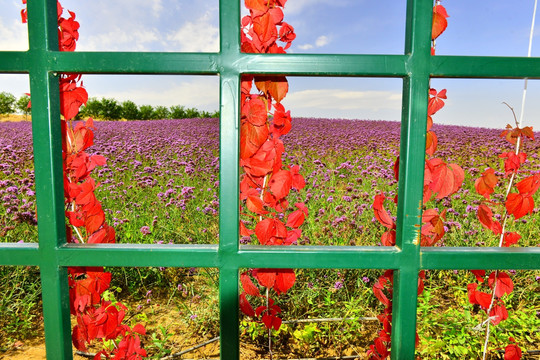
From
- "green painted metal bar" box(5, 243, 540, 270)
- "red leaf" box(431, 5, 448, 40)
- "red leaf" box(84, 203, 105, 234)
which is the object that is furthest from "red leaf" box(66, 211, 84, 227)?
"red leaf" box(431, 5, 448, 40)

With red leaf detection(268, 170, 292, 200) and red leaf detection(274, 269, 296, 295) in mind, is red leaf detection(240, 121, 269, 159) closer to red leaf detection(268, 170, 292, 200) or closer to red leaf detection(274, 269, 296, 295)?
red leaf detection(268, 170, 292, 200)

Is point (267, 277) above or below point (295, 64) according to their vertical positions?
below

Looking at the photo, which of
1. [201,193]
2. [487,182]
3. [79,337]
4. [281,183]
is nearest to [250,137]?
[281,183]

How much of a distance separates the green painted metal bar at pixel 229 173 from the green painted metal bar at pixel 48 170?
1.08 feet

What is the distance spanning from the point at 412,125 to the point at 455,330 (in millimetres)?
1473

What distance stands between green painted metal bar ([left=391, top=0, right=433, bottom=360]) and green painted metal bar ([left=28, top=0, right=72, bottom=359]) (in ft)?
2.23

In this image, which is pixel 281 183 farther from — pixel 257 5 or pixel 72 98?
pixel 72 98

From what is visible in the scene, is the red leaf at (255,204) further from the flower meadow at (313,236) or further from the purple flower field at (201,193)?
the purple flower field at (201,193)

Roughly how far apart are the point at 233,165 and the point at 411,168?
1.12 feet

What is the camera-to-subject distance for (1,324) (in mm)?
2018

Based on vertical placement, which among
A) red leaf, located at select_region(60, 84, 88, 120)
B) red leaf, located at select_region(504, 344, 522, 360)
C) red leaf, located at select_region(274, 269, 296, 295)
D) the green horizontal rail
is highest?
the green horizontal rail

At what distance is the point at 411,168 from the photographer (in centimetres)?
70

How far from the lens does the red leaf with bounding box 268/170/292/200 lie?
1.05 m

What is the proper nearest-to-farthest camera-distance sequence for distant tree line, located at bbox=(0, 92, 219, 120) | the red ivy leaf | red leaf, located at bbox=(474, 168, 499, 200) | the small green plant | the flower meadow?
1. the red ivy leaf
2. red leaf, located at bbox=(474, 168, 499, 200)
3. the small green plant
4. the flower meadow
5. distant tree line, located at bbox=(0, 92, 219, 120)
